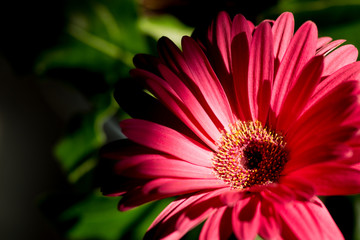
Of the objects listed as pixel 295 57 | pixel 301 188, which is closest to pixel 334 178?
pixel 301 188

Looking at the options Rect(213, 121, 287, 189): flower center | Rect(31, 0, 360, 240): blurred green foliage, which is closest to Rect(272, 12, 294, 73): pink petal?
Rect(213, 121, 287, 189): flower center

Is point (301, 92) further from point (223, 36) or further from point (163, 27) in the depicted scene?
point (163, 27)

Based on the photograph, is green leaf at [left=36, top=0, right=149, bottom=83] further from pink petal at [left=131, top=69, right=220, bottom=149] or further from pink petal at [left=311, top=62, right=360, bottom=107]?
pink petal at [left=311, top=62, right=360, bottom=107]

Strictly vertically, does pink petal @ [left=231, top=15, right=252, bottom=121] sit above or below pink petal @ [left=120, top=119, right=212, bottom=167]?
above

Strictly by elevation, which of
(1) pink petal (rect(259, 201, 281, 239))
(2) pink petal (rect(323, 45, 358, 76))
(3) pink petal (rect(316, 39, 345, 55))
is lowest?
(1) pink petal (rect(259, 201, 281, 239))

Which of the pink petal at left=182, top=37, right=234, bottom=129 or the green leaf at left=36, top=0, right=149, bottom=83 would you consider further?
the green leaf at left=36, top=0, right=149, bottom=83

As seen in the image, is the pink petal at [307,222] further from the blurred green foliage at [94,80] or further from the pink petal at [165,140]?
the blurred green foliage at [94,80]
